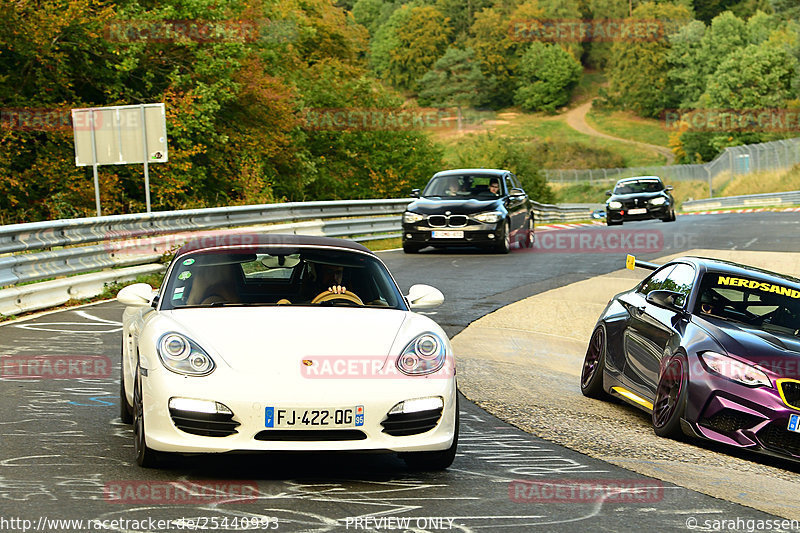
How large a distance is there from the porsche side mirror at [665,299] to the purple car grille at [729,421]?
126cm

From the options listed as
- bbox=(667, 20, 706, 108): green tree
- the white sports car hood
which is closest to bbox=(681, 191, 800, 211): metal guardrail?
the white sports car hood

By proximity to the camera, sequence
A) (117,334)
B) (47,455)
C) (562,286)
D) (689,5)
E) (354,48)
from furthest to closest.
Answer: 1. (689,5)
2. (354,48)
3. (562,286)
4. (117,334)
5. (47,455)

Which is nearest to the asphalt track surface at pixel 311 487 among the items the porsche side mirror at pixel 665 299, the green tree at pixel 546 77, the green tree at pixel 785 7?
the porsche side mirror at pixel 665 299

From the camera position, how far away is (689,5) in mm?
177250

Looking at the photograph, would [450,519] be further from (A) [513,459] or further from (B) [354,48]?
(B) [354,48]

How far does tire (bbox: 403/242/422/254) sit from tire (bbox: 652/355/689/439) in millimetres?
14968

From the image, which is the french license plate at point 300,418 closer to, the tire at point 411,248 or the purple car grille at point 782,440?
the purple car grille at point 782,440

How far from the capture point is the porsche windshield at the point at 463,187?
76.1ft

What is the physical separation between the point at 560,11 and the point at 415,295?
187m

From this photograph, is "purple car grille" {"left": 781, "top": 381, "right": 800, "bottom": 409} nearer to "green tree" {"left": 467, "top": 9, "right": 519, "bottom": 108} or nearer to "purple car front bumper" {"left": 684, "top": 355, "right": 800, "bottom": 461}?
"purple car front bumper" {"left": 684, "top": 355, "right": 800, "bottom": 461}

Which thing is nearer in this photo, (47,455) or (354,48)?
(47,455)

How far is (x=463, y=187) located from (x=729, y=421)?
53.3 ft

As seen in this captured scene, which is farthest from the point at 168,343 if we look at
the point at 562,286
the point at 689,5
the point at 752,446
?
the point at 689,5

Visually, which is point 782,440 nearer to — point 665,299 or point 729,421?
point 729,421
